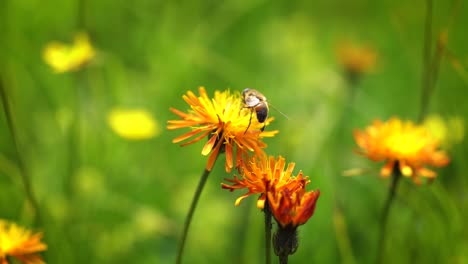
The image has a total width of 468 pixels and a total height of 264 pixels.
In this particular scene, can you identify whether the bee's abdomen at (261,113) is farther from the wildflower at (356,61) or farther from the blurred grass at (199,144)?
the wildflower at (356,61)

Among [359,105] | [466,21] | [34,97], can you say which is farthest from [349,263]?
[466,21]

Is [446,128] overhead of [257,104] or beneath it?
overhead

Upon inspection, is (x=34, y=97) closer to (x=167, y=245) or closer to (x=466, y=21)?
(x=167, y=245)

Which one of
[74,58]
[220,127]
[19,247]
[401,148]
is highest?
[74,58]

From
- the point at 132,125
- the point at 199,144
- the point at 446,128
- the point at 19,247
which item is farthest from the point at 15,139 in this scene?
the point at 446,128

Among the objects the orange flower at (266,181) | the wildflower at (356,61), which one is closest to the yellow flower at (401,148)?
the orange flower at (266,181)

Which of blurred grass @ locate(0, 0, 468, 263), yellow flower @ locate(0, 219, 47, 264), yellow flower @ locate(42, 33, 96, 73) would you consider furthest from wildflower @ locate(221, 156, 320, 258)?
yellow flower @ locate(42, 33, 96, 73)

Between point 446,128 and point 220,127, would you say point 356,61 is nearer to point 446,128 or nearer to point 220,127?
point 446,128
